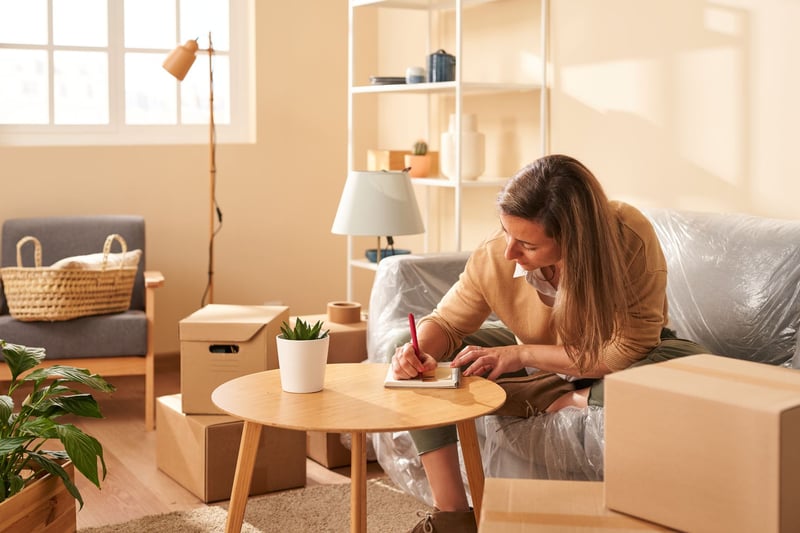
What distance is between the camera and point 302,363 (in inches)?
83.7

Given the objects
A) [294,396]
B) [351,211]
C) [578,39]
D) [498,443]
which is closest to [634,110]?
[578,39]

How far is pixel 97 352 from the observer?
365cm

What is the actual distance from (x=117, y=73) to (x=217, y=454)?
7.65 feet

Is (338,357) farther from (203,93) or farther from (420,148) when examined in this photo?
(203,93)

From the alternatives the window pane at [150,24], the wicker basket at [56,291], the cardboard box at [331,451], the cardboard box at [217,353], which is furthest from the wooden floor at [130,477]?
the window pane at [150,24]

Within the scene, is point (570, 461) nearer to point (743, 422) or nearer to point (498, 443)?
point (498, 443)

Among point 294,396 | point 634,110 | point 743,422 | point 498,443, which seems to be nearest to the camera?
point 743,422

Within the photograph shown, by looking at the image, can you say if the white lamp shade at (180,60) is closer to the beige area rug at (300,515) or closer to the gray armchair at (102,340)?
the gray armchair at (102,340)

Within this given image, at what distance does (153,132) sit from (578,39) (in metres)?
2.03

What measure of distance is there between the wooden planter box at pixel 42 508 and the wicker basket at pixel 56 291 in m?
1.46

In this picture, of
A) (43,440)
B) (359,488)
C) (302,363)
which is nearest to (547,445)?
(359,488)

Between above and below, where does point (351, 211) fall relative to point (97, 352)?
above

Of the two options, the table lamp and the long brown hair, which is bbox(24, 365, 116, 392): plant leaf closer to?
the long brown hair

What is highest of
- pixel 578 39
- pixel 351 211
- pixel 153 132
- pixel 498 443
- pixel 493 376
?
pixel 578 39
